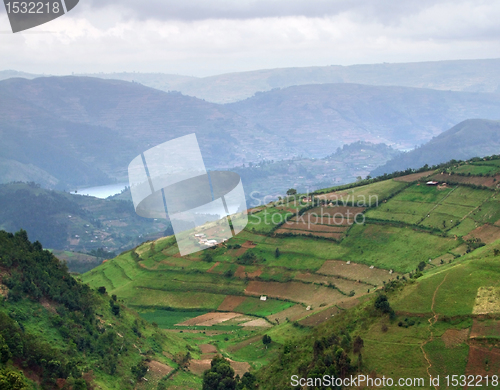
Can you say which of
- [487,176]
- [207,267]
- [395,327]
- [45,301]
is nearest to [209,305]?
[207,267]

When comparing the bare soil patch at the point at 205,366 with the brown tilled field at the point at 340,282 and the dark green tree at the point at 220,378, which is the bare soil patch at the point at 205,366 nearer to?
the dark green tree at the point at 220,378

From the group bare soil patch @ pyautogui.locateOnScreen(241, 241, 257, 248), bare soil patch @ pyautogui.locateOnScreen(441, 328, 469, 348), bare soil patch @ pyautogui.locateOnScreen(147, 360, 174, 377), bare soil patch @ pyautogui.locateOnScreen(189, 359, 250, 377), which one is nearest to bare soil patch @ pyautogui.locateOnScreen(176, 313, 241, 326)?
bare soil patch @ pyautogui.locateOnScreen(189, 359, 250, 377)

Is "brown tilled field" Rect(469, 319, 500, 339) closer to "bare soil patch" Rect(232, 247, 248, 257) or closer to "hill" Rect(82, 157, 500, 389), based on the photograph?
"hill" Rect(82, 157, 500, 389)

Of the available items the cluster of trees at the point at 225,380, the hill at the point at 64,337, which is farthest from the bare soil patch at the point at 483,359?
the hill at the point at 64,337

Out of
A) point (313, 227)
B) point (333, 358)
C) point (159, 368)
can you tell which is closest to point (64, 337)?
point (159, 368)

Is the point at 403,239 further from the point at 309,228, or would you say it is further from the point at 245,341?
the point at 245,341
